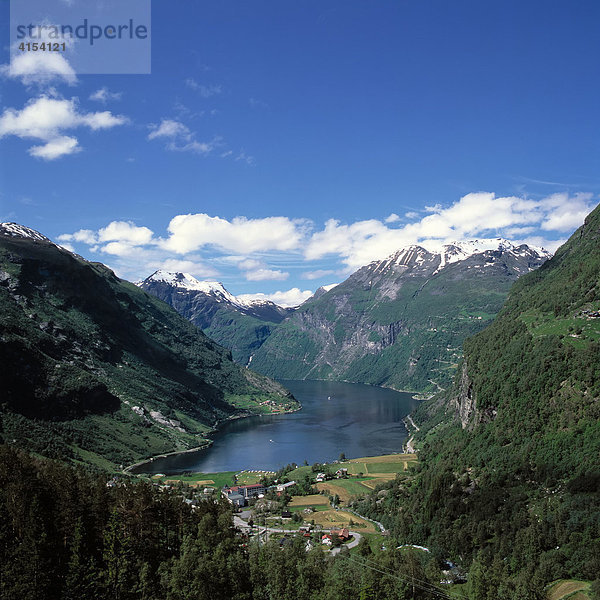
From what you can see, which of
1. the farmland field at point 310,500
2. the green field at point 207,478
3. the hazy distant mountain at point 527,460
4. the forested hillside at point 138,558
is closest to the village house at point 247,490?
the green field at point 207,478

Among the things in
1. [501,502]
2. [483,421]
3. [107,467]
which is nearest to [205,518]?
[501,502]

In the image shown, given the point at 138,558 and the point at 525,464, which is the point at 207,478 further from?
the point at 138,558

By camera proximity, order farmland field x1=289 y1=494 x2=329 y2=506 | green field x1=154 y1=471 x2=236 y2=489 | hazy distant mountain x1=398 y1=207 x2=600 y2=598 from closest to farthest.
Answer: hazy distant mountain x1=398 y1=207 x2=600 y2=598
farmland field x1=289 y1=494 x2=329 y2=506
green field x1=154 y1=471 x2=236 y2=489

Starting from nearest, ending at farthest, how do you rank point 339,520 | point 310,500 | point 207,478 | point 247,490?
point 339,520, point 310,500, point 247,490, point 207,478

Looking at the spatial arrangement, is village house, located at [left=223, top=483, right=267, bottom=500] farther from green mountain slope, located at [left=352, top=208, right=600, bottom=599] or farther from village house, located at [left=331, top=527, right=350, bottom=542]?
village house, located at [left=331, top=527, right=350, bottom=542]

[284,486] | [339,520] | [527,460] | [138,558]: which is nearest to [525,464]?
[527,460]

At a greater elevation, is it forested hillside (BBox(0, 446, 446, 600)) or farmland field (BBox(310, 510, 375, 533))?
forested hillside (BBox(0, 446, 446, 600))

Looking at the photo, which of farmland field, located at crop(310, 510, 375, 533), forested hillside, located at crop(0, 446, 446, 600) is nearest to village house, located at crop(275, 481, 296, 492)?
farmland field, located at crop(310, 510, 375, 533)

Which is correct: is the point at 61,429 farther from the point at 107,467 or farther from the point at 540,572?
the point at 540,572
